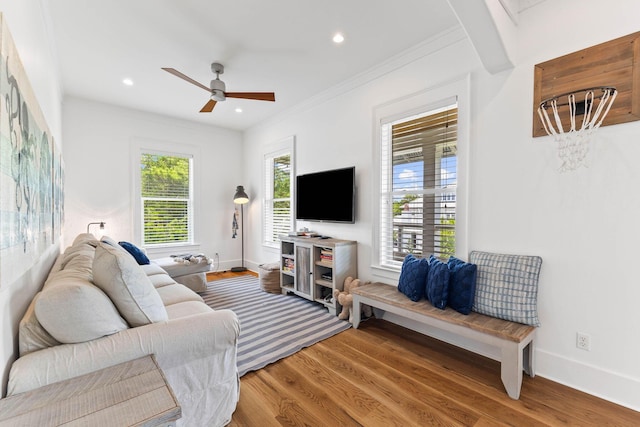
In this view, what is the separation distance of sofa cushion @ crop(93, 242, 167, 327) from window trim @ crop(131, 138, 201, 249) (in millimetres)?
3639

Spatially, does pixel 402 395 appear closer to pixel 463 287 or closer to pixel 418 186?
pixel 463 287

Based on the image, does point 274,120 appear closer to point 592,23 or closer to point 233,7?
point 233,7

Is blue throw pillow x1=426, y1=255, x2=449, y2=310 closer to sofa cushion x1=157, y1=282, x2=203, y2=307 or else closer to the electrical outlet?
the electrical outlet

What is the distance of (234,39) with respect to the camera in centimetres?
273

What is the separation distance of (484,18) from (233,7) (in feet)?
6.41

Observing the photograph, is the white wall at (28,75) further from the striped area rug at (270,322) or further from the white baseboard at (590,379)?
Answer: the white baseboard at (590,379)

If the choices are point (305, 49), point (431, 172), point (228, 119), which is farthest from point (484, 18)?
point (228, 119)

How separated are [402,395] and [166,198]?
4.83 meters

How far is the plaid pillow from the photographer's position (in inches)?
83.4

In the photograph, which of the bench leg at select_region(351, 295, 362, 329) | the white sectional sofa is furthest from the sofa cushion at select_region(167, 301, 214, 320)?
the bench leg at select_region(351, 295, 362, 329)

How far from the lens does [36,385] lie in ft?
3.68

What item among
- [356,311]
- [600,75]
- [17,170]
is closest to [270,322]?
[356,311]

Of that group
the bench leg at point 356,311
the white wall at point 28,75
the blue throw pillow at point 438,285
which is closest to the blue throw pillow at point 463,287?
the blue throw pillow at point 438,285

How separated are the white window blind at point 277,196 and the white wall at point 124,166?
1009 mm
